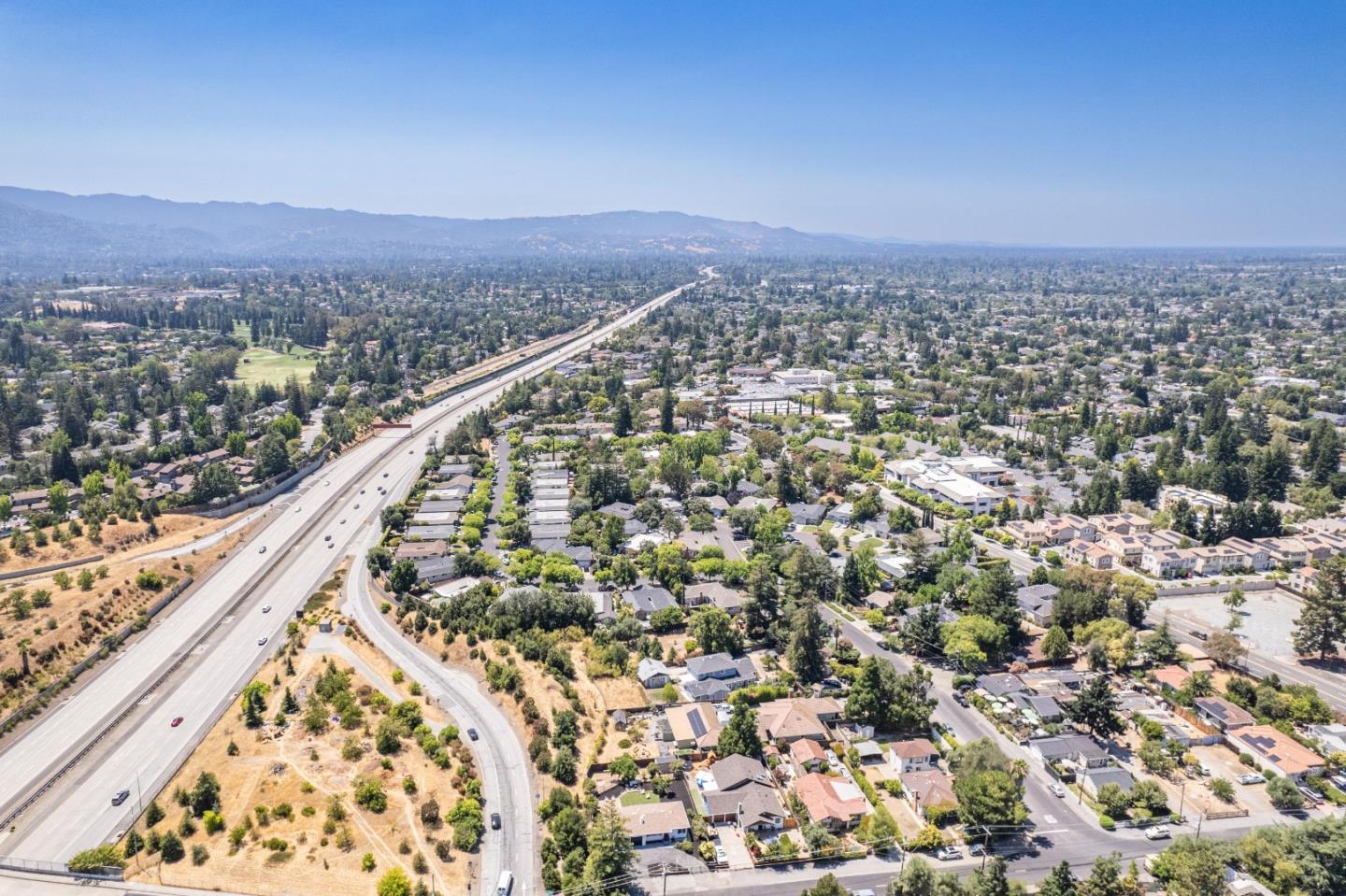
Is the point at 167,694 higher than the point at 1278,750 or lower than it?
lower

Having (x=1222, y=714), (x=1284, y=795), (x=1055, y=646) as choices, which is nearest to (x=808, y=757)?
(x=1055, y=646)

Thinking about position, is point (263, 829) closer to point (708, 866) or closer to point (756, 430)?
point (708, 866)

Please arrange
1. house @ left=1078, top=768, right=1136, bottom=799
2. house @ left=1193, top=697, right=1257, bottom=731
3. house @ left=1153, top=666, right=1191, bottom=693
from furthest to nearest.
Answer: house @ left=1153, top=666, right=1191, bottom=693
house @ left=1193, top=697, right=1257, bottom=731
house @ left=1078, top=768, right=1136, bottom=799

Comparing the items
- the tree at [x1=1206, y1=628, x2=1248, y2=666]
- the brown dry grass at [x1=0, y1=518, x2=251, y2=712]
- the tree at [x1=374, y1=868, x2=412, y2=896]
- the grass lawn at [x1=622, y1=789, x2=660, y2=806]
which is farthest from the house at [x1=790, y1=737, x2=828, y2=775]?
the brown dry grass at [x1=0, y1=518, x2=251, y2=712]

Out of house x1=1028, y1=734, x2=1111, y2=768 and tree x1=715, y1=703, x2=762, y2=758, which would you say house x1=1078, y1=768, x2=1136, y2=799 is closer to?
house x1=1028, y1=734, x2=1111, y2=768

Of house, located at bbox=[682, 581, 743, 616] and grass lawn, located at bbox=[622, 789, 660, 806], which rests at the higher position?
house, located at bbox=[682, 581, 743, 616]

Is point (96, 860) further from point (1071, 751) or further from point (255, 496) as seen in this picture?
point (255, 496)

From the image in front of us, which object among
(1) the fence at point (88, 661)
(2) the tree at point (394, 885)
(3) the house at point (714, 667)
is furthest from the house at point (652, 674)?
(1) the fence at point (88, 661)

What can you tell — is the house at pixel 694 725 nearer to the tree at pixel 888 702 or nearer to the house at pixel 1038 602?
the tree at pixel 888 702
